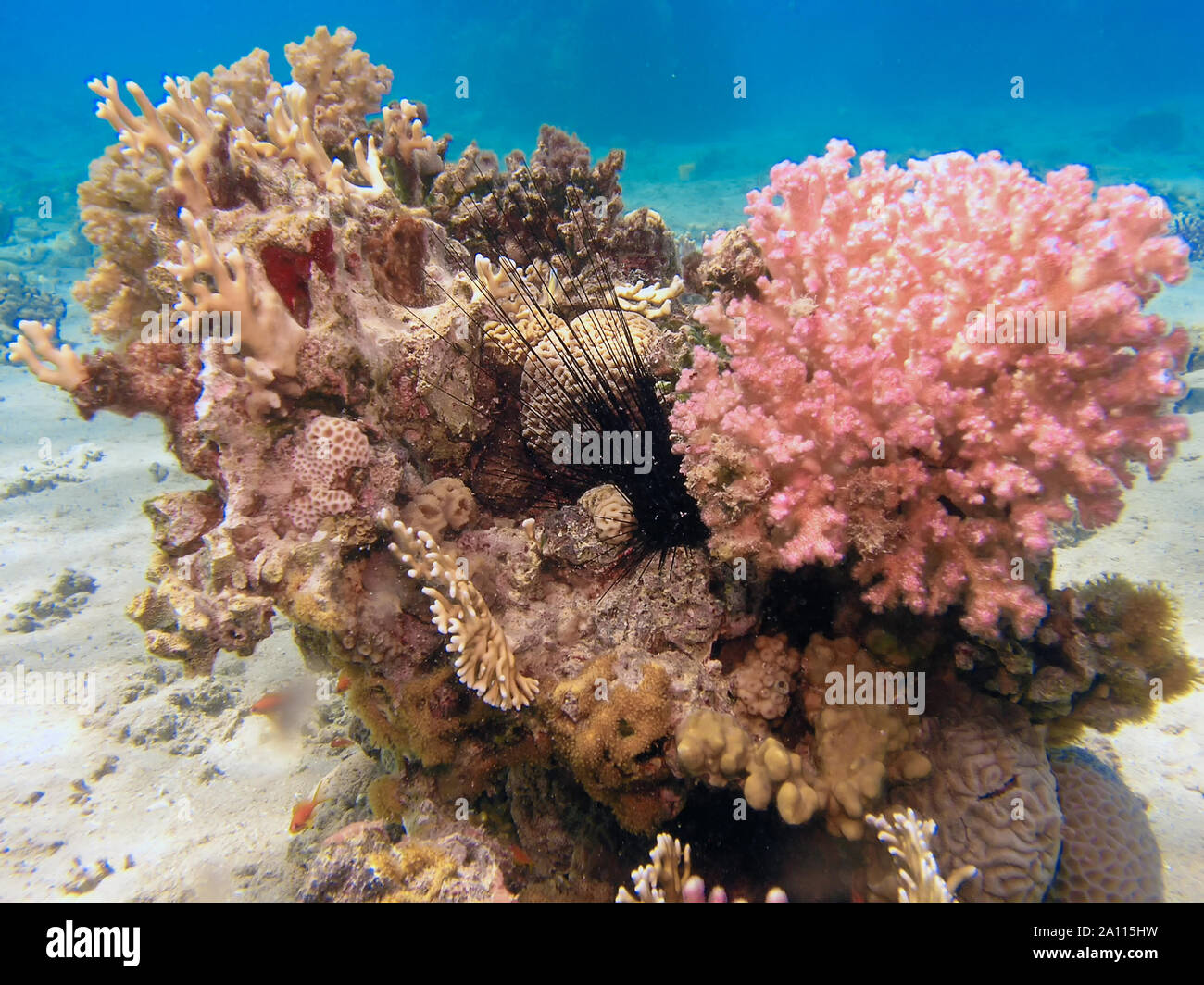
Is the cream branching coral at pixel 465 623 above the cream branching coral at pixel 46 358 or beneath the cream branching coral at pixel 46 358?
beneath

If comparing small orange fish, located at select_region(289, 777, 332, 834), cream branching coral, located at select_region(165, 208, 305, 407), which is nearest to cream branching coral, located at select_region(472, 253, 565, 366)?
cream branching coral, located at select_region(165, 208, 305, 407)

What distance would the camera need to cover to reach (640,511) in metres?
3.03

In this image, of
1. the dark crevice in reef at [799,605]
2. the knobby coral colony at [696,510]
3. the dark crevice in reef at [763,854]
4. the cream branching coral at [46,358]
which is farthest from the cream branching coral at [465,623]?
the cream branching coral at [46,358]

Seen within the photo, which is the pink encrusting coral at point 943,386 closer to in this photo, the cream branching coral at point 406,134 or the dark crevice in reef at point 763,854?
the dark crevice in reef at point 763,854

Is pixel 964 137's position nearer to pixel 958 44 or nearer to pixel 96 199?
pixel 96 199

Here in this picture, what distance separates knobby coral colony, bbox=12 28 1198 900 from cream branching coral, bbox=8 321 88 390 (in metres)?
0.02

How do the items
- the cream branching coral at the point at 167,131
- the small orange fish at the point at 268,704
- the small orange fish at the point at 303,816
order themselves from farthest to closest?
the small orange fish at the point at 268,704 < the small orange fish at the point at 303,816 < the cream branching coral at the point at 167,131

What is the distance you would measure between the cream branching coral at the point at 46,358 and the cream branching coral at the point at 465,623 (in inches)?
65.5

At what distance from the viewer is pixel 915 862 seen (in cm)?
252

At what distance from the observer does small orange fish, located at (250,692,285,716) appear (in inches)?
211

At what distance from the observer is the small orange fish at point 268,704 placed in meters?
5.37

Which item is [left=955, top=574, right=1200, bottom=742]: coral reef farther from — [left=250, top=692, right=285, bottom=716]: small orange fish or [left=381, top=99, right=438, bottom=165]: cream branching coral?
[left=381, top=99, right=438, bottom=165]: cream branching coral

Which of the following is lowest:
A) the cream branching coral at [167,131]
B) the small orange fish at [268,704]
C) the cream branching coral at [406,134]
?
the small orange fish at [268,704]
